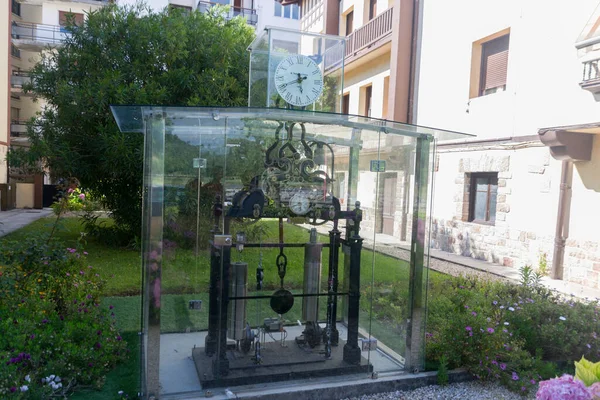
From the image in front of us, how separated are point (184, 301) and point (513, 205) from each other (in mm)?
8558

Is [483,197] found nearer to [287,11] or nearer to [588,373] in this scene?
[588,373]

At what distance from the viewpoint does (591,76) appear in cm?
849

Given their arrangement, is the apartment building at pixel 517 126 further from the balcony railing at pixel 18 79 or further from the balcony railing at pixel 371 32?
the balcony railing at pixel 18 79

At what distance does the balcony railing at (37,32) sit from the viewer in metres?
25.7

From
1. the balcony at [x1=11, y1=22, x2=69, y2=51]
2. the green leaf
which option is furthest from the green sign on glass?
the balcony at [x1=11, y1=22, x2=69, y2=51]

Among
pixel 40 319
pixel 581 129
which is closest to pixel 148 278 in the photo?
pixel 40 319

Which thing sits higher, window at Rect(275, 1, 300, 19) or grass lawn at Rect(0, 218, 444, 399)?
window at Rect(275, 1, 300, 19)

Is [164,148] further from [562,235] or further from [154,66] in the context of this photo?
[562,235]

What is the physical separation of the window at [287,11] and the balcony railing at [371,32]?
12.5m

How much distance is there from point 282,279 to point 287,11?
27196mm

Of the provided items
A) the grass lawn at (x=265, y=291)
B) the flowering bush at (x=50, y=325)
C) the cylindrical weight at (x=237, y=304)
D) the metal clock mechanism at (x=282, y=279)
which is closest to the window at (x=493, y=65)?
the grass lawn at (x=265, y=291)

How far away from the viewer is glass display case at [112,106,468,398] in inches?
156

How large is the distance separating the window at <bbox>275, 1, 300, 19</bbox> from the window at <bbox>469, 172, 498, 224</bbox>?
1978 cm

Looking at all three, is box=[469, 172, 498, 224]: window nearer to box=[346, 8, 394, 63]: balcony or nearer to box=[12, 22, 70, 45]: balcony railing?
box=[346, 8, 394, 63]: balcony
